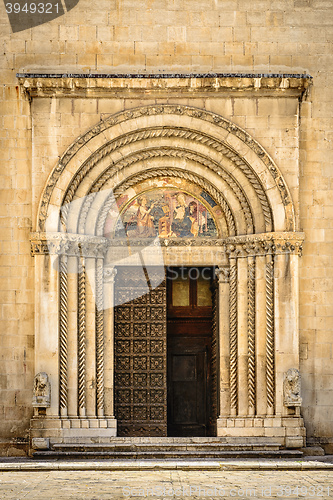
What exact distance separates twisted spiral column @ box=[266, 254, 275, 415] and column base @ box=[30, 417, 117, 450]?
270cm

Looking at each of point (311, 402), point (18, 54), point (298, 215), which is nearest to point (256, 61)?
point (298, 215)

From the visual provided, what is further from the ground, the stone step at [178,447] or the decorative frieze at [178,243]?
the decorative frieze at [178,243]

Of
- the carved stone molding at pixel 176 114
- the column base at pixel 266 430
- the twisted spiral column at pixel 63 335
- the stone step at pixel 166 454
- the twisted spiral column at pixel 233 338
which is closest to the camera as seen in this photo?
the stone step at pixel 166 454

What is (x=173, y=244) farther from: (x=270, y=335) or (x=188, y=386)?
(x=188, y=386)

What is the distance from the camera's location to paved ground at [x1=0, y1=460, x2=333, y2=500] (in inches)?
396

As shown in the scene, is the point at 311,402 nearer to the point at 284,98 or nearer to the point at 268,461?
the point at 268,461

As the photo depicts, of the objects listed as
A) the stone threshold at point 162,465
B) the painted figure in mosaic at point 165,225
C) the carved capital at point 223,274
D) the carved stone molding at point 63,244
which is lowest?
the stone threshold at point 162,465

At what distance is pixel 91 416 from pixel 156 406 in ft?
4.18

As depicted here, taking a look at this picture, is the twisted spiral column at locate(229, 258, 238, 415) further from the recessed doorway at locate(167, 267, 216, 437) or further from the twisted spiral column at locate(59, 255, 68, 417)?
the twisted spiral column at locate(59, 255, 68, 417)

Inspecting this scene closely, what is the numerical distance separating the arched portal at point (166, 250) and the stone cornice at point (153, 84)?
0.39 metres

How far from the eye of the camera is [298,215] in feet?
47.5

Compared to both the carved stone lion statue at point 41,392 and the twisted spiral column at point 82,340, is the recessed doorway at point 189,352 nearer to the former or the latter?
the twisted spiral column at point 82,340

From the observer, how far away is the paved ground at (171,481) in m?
10.1

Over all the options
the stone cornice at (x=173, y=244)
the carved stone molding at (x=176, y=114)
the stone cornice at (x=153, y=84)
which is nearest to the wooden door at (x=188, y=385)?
the stone cornice at (x=173, y=244)
